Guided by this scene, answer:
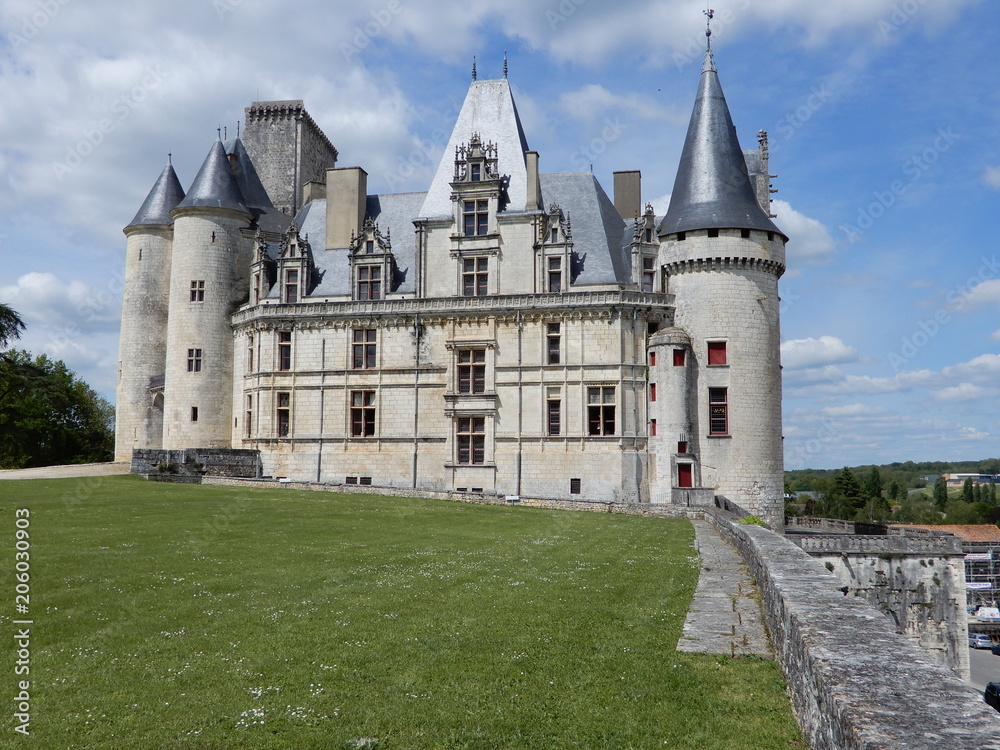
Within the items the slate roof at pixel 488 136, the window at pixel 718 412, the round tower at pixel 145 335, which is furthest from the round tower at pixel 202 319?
the window at pixel 718 412

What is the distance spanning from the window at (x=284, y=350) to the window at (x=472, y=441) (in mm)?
9630

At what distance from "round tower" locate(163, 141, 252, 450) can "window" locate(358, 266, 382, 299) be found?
7507 mm

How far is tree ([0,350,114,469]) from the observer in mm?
55550

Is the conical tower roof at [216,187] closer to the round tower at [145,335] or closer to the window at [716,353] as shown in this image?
the round tower at [145,335]

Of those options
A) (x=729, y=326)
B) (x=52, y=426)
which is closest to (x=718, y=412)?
(x=729, y=326)

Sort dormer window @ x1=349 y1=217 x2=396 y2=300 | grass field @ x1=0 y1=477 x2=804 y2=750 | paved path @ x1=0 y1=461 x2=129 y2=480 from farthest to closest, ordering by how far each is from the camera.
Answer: dormer window @ x1=349 y1=217 x2=396 y2=300 → paved path @ x1=0 y1=461 x2=129 y2=480 → grass field @ x1=0 y1=477 x2=804 y2=750

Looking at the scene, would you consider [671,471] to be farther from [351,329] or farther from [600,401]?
[351,329]

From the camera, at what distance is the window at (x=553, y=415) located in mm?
37156

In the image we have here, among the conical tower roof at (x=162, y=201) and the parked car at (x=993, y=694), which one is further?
the conical tower roof at (x=162, y=201)

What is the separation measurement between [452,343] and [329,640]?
30.1m

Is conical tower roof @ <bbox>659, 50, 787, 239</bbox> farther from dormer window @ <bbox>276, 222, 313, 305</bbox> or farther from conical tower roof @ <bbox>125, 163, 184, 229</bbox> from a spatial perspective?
conical tower roof @ <bbox>125, 163, 184, 229</bbox>

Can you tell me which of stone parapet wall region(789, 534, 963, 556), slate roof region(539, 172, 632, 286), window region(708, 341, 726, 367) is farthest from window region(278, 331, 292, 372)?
stone parapet wall region(789, 534, 963, 556)

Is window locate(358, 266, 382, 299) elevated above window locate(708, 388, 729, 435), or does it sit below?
above

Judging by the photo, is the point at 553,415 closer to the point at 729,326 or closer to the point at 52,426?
the point at 729,326
